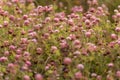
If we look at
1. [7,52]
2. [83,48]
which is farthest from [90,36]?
[7,52]

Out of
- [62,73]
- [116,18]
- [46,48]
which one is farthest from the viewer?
[116,18]

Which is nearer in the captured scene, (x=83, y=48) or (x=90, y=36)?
(x=83, y=48)

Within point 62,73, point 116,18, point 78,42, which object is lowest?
point 62,73

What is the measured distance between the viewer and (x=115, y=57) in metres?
3.11

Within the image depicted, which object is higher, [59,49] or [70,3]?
[70,3]

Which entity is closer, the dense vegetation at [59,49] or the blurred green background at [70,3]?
the dense vegetation at [59,49]

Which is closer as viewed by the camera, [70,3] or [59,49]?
[59,49]

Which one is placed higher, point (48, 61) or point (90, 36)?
point (90, 36)

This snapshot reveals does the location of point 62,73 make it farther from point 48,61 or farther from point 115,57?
point 115,57

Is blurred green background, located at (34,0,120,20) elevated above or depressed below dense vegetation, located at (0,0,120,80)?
above

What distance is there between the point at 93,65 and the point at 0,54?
0.73 metres

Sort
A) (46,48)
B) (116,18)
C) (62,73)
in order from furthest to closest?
(116,18) < (46,48) < (62,73)

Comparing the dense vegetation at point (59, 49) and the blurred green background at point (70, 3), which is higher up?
the blurred green background at point (70, 3)

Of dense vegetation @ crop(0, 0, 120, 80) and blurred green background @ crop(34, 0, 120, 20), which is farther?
blurred green background @ crop(34, 0, 120, 20)
